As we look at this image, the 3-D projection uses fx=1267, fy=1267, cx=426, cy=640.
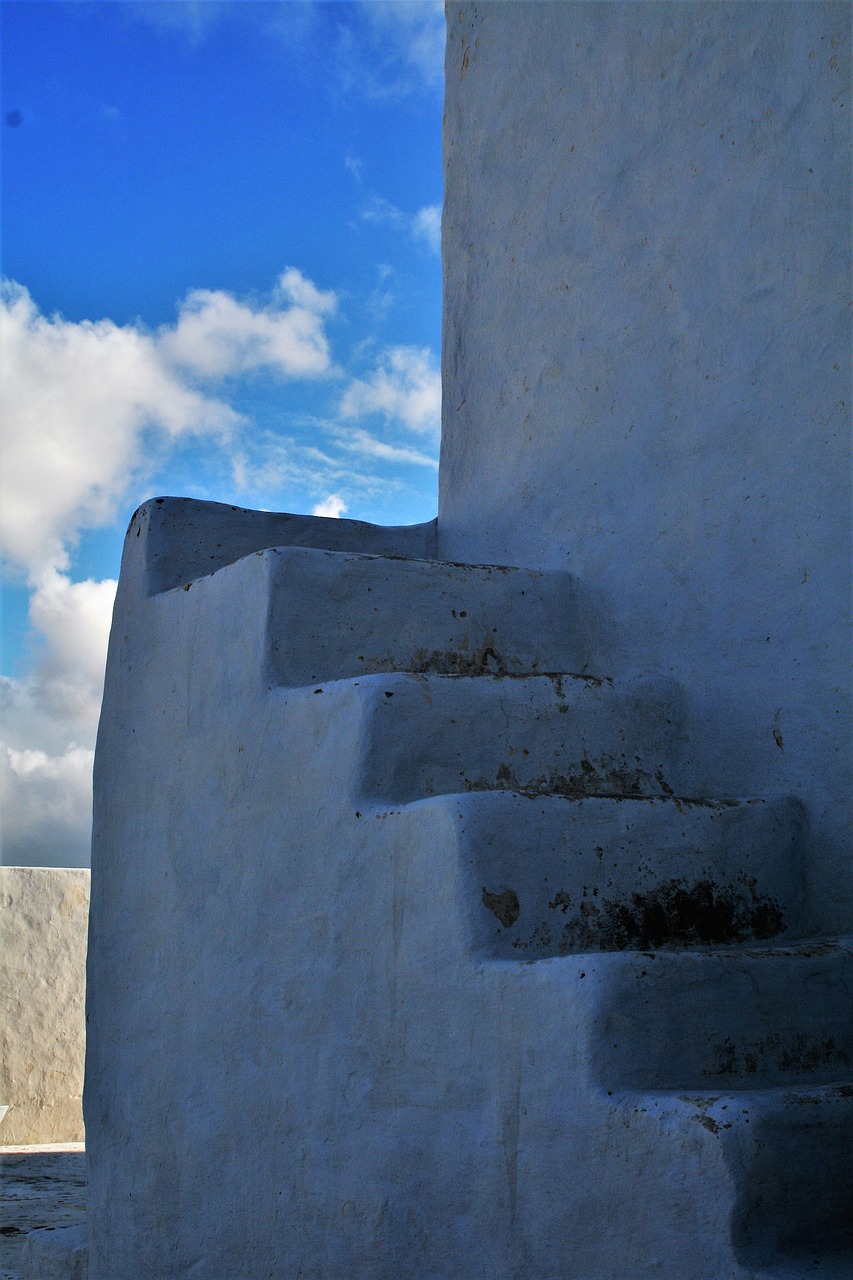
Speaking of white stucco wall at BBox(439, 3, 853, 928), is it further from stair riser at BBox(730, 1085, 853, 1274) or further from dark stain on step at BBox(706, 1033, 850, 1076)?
stair riser at BBox(730, 1085, 853, 1274)

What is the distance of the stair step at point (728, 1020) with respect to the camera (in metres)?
2.08

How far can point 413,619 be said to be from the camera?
3.13 metres

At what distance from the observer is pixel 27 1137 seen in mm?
7504

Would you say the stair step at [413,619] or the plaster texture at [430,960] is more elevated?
the stair step at [413,619]

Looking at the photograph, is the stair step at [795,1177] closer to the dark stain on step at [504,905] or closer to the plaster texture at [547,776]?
the plaster texture at [547,776]

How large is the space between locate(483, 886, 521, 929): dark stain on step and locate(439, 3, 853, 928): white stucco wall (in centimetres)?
73

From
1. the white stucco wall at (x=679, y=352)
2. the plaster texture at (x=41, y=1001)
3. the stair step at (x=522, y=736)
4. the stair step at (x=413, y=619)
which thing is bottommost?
the plaster texture at (x=41, y=1001)

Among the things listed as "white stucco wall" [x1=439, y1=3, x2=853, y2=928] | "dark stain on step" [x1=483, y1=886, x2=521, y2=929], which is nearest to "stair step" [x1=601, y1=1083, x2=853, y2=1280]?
"dark stain on step" [x1=483, y1=886, x2=521, y2=929]

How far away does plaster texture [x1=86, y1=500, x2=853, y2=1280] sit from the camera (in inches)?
80.2

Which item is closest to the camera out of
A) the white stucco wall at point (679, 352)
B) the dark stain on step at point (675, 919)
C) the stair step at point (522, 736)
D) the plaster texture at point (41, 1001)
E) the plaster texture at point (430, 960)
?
the plaster texture at point (430, 960)

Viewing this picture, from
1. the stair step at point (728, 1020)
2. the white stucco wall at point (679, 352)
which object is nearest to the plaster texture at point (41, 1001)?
the white stucco wall at point (679, 352)

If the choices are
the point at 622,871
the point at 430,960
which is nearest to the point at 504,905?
the point at 430,960

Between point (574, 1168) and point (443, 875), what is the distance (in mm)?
549

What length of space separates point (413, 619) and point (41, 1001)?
5563 mm
